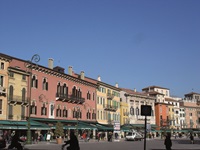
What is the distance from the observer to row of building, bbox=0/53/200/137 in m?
39.2

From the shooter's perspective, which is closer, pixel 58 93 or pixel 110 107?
pixel 58 93

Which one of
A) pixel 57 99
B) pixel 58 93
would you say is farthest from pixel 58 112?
pixel 58 93

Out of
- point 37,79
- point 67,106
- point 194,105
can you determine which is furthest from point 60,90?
point 194,105

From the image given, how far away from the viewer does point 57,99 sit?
49.5m

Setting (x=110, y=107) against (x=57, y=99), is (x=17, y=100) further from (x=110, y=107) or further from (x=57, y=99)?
(x=110, y=107)

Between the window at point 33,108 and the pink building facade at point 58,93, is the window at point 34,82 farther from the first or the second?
the window at point 33,108

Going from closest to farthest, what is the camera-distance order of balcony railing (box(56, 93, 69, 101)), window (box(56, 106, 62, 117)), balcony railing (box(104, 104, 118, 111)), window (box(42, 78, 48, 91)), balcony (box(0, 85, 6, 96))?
balcony (box(0, 85, 6, 96)), window (box(42, 78, 48, 91)), window (box(56, 106, 62, 117)), balcony railing (box(56, 93, 69, 101)), balcony railing (box(104, 104, 118, 111))

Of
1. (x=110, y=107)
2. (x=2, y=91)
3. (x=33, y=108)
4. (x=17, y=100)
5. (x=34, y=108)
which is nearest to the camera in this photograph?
(x=2, y=91)

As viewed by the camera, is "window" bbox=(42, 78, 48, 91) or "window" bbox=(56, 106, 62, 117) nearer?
"window" bbox=(42, 78, 48, 91)

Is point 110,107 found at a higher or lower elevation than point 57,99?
lower

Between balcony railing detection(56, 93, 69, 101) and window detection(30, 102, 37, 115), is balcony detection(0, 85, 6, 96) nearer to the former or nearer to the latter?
window detection(30, 102, 37, 115)

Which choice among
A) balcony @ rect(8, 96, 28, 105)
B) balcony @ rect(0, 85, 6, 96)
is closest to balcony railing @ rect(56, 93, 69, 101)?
balcony @ rect(8, 96, 28, 105)

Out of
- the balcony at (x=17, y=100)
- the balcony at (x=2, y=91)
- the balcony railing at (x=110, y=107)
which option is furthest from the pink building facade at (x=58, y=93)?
the balcony railing at (x=110, y=107)

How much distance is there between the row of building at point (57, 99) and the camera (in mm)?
39250
